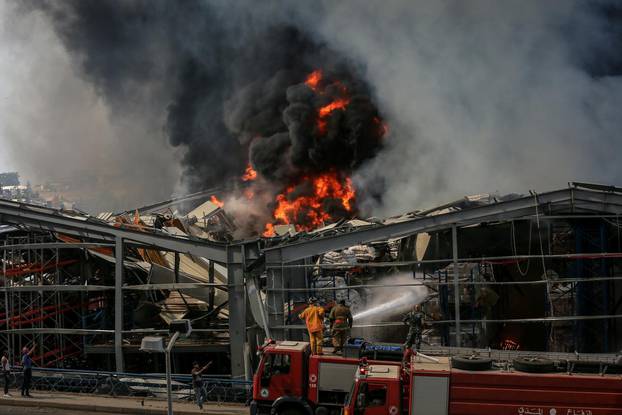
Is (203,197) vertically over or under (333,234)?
over

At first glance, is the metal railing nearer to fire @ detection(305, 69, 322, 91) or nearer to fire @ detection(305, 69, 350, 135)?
fire @ detection(305, 69, 350, 135)

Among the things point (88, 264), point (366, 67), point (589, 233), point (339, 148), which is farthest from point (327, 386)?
point (366, 67)

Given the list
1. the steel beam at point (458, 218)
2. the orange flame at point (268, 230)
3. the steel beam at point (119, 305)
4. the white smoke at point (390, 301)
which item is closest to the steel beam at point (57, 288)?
the steel beam at point (119, 305)

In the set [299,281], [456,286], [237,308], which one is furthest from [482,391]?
[237,308]

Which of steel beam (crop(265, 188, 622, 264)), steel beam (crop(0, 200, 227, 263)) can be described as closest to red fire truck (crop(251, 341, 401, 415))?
steel beam (crop(265, 188, 622, 264))

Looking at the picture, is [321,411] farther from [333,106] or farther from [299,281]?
[333,106]

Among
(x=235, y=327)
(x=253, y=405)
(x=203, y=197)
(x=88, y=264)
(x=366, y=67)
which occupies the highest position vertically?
(x=366, y=67)

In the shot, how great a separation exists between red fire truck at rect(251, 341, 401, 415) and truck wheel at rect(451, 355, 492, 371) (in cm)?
164

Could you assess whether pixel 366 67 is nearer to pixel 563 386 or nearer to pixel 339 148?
pixel 339 148

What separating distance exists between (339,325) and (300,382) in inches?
63.8

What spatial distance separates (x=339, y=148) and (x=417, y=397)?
33.1 metres

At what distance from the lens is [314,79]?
161 ft

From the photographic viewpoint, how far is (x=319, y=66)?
50.2 m

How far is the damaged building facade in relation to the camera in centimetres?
1919
